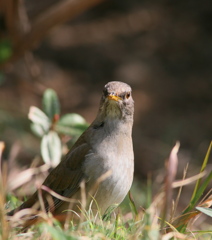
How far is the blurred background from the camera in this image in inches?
312

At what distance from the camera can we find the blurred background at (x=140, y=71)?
7926 mm

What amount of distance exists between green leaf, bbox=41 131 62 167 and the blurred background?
7.83 ft

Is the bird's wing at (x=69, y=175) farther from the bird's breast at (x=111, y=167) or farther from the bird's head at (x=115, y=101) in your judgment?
the bird's head at (x=115, y=101)

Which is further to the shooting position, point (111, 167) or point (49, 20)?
point (49, 20)

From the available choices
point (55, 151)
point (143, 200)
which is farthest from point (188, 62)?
point (55, 151)

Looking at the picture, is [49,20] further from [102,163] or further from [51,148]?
[102,163]

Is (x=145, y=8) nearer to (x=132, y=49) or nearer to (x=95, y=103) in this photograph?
(x=132, y=49)

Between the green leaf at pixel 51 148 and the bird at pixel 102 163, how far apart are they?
18 cm

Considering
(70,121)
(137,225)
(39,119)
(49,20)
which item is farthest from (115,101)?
(49,20)

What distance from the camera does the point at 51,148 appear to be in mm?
4660

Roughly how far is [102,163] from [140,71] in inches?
205

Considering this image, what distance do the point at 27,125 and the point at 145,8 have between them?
12.2 feet

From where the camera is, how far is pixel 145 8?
9758 millimetres

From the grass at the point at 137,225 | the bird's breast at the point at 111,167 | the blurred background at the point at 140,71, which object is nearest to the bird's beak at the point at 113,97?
the bird's breast at the point at 111,167
